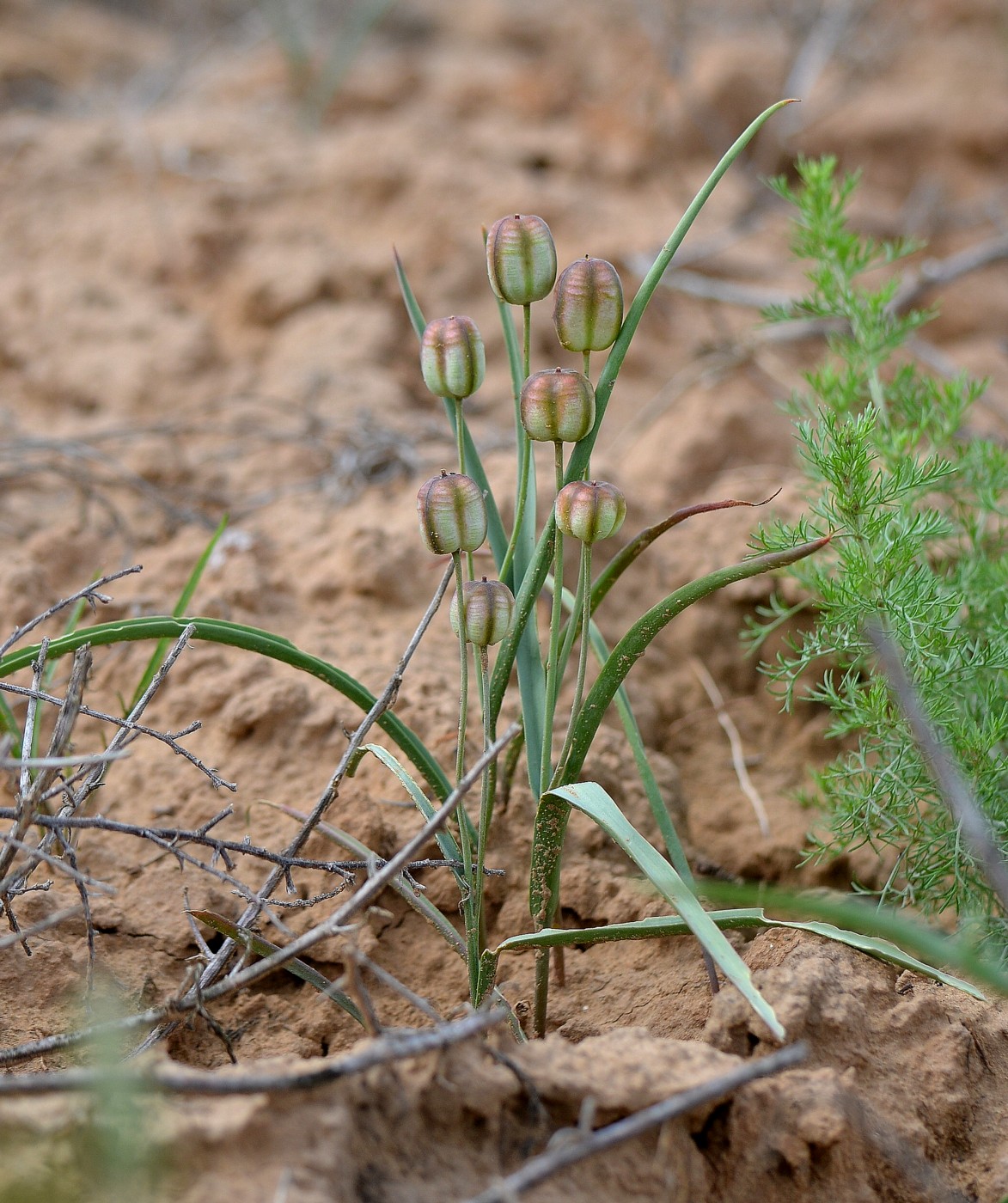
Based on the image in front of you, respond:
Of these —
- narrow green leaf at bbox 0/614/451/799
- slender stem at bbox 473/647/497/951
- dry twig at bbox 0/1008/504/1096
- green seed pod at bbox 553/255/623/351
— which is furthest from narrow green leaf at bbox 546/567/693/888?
dry twig at bbox 0/1008/504/1096

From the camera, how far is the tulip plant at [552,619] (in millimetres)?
1132

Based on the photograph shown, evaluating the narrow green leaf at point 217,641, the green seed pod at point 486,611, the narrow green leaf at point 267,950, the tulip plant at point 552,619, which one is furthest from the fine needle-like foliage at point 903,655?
the narrow green leaf at point 267,950

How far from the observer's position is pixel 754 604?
209 cm

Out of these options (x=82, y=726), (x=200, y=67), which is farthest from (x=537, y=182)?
(x=82, y=726)

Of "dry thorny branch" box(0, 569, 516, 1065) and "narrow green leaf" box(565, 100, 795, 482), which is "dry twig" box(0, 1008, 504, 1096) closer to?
"dry thorny branch" box(0, 569, 516, 1065)

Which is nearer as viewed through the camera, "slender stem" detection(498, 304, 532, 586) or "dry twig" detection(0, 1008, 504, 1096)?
"dry twig" detection(0, 1008, 504, 1096)

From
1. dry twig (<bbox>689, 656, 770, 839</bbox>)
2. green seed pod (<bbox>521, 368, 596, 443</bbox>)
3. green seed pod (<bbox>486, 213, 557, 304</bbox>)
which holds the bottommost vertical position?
dry twig (<bbox>689, 656, 770, 839</bbox>)

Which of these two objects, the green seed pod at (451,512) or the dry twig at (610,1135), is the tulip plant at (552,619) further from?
the dry twig at (610,1135)

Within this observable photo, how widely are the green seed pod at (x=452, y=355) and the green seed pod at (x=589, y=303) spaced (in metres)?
0.10

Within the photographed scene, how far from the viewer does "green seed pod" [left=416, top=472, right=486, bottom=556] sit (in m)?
1.16

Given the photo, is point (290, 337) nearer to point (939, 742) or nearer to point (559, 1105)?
point (939, 742)

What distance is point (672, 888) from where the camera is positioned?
1.11m

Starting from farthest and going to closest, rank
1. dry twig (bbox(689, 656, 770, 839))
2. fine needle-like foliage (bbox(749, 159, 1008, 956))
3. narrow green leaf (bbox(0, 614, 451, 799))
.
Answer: dry twig (bbox(689, 656, 770, 839))
fine needle-like foliage (bbox(749, 159, 1008, 956))
narrow green leaf (bbox(0, 614, 451, 799))

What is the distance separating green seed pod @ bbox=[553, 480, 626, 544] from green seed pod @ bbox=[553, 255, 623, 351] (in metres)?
0.15
